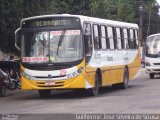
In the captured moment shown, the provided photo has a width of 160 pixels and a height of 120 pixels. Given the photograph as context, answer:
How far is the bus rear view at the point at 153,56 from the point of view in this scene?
35344 millimetres

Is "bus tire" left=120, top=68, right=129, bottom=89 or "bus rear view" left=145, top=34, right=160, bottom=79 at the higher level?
"bus tire" left=120, top=68, right=129, bottom=89

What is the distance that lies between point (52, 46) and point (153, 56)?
54.7ft

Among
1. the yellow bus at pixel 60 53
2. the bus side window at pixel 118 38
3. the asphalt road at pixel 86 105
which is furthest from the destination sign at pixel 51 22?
the bus side window at pixel 118 38

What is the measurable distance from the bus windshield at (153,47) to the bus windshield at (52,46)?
54.1 ft

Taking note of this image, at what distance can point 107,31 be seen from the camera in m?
23.0

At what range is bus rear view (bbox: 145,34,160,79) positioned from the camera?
35.3 meters

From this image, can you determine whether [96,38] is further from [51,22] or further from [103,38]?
[51,22]

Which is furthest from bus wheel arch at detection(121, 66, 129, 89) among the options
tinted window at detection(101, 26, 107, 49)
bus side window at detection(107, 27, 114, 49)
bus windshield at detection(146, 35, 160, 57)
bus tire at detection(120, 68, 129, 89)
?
bus windshield at detection(146, 35, 160, 57)

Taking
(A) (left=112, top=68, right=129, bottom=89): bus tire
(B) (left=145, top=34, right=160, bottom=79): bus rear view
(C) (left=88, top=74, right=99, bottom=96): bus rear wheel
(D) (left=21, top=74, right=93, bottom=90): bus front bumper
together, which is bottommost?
(B) (left=145, top=34, right=160, bottom=79): bus rear view

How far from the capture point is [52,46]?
20094 millimetres

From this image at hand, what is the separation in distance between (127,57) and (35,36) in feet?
21.6

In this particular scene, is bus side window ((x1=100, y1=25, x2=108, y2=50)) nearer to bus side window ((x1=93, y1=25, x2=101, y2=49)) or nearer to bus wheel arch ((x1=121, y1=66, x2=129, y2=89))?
bus side window ((x1=93, y1=25, x2=101, y2=49))

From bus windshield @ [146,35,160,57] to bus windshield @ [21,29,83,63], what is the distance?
54.1ft

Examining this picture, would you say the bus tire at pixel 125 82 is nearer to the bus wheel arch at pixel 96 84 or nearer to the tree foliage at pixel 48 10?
the bus wheel arch at pixel 96 84
